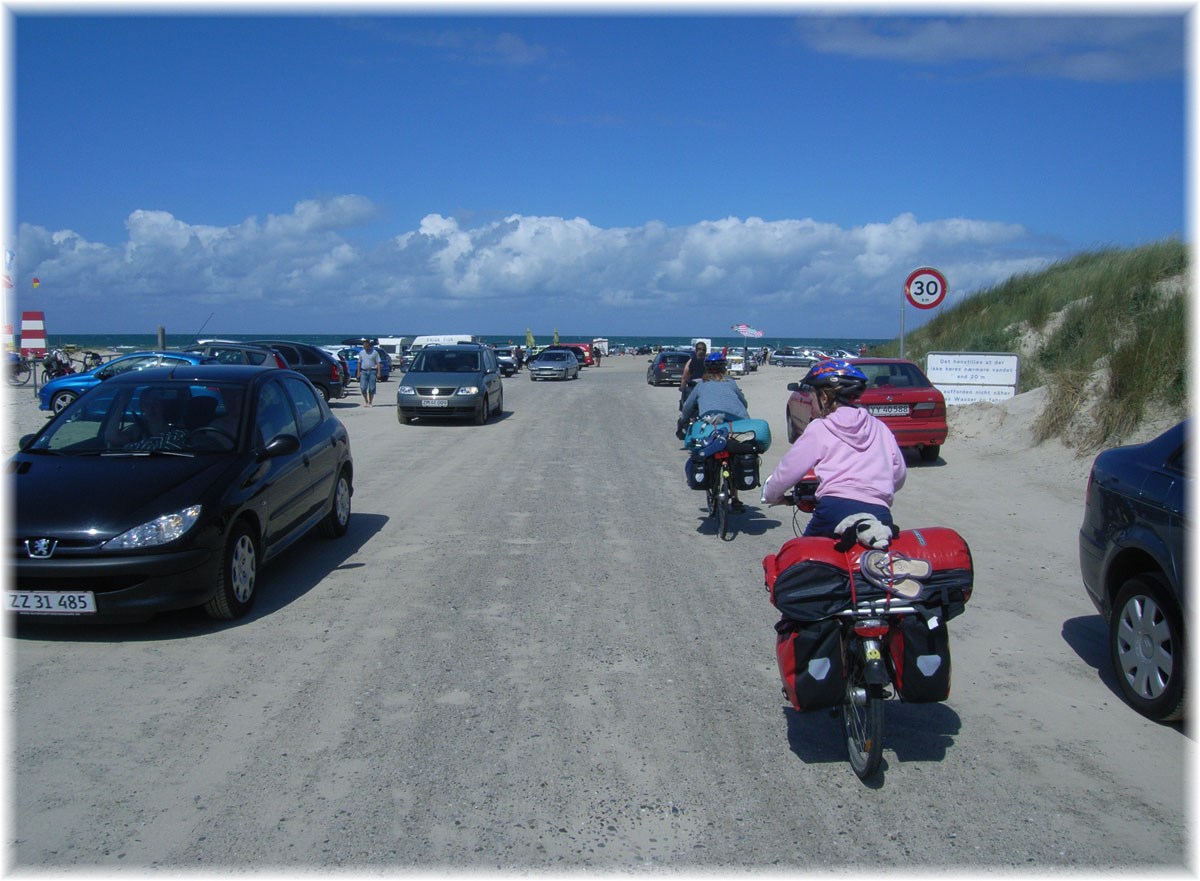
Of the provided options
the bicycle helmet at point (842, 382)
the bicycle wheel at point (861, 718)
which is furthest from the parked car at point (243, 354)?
the bicycle wheel at point (861, 718)

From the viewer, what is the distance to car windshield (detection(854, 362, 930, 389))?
14609 mm

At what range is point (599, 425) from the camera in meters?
21.4

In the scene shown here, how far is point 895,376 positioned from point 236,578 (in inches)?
439

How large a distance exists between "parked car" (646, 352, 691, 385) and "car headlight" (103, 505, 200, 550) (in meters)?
31.7

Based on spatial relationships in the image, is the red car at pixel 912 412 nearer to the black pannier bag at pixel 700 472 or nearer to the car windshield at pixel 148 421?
the black pannier bag at pixel 700 472

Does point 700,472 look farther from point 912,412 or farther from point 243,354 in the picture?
point 243,354

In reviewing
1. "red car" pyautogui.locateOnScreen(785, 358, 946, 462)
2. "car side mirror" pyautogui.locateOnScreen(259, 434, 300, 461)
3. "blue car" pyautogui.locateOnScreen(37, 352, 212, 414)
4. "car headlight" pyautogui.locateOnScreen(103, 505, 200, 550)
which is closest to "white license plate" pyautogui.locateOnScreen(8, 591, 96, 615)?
"car headlight" pyautogui.locateOnScreen(103, 505, 200, 550)

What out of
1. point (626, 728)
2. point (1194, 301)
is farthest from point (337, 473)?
point (1194, 301)

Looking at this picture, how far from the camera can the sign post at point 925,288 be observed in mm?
16188

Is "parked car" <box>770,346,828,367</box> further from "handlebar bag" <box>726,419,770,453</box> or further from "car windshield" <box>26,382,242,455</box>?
"car windshield" <box>26,382,242,455</box>

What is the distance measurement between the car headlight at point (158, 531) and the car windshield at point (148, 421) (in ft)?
3.38

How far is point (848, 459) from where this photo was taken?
477cm

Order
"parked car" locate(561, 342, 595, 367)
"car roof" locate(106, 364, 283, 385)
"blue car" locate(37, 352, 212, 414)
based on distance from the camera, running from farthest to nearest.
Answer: "parked car" locate(561, 342, 595, 367) → "blue car" locate(37, 352, 212, 414) → "car roof" locate(106, 364, 283, 385)

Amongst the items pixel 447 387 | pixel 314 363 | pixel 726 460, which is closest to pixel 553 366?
pixel 314 363
